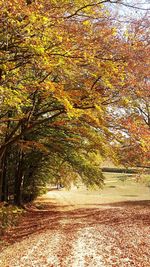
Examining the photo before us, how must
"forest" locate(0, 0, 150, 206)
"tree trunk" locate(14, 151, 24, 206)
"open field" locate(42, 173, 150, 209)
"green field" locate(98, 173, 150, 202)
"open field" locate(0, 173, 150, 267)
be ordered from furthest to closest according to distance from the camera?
1. "open field" locate(42, 173, 150, 209)
2. "green field" locate(98, 173, 150, 202)
3. "tree trunk" locate(14, 151, 24, 206)
4. "open field" locate(0, 173, 150, 267)
5. "forest" locate(0, 0, 150, 206)

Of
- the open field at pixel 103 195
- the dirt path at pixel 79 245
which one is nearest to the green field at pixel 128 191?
the open field at pixel 103 195

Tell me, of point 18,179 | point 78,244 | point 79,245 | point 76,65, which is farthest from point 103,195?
point 76,65

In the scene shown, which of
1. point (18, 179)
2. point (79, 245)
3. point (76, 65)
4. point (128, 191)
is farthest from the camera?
point (128, 191)

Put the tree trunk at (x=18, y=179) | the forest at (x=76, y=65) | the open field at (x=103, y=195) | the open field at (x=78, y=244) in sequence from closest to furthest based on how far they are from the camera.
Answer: the forest at (x=76, y=65) → the open field at (x=78, y=244) → the tree trunk at (x=18, y=179) → the open field at (x=103, y=195)

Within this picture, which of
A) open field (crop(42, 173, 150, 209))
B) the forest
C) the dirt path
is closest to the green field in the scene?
open field (crop(42, 173, 150, 209))

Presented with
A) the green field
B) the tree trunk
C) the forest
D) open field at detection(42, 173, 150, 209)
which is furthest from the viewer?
open field at detection(42, 173, 150, 209)

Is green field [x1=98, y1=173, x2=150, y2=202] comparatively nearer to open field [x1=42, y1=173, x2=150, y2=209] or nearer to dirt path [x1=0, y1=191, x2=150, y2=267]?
open field [x1=42, y1=173, x2=150, y2=209]

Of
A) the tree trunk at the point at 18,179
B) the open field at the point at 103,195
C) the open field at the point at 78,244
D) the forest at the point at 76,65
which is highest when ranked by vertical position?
the forest at the point at 76,65

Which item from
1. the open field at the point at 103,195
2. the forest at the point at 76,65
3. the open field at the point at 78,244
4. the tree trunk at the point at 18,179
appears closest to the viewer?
the forest at the point at 76,65

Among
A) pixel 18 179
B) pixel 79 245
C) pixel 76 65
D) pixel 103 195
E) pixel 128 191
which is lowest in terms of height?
pixel 79 245

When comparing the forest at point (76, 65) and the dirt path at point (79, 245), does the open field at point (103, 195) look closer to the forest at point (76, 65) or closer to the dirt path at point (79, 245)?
the dirt path at point (79, 245)

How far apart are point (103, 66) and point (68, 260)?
5695mm

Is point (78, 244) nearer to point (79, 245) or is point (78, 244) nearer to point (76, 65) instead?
point (79, 245)

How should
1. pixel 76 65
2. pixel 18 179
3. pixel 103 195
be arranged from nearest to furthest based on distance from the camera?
pixel 76 65, pixel 18 179, pixel 103 195
